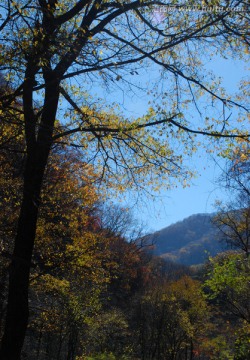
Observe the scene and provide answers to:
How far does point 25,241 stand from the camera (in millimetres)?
5348

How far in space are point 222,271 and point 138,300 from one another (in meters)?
16.7

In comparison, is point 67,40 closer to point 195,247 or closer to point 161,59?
point 161,59

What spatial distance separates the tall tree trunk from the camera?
489cm

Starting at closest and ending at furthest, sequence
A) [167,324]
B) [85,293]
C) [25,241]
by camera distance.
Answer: [25,241]
[85,293]
[167,324]

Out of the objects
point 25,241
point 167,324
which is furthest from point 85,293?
point 25,241

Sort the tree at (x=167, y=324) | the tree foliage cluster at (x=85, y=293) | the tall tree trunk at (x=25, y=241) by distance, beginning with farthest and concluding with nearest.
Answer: the tree at (x=167, y=324) → the tree foliage cluster at (x=85, y=293) → the tall tree trunk at (x=25, y=241)

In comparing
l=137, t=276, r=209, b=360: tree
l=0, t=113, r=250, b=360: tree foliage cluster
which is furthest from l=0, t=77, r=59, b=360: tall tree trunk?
l=137, t=276, r=209, b=360: tree

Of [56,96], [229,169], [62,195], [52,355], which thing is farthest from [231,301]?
[56,96]

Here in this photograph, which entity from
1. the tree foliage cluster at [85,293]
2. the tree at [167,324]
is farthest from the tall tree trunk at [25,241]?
the tree at [167,324]

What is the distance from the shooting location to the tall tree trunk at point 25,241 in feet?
16.1

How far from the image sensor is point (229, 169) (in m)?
5.14

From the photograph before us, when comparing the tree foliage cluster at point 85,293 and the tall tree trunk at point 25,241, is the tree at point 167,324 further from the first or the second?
the tall tree trunk at point 25,241

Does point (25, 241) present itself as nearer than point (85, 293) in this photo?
Yes

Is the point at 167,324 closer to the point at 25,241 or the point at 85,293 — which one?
the point at 85,293
